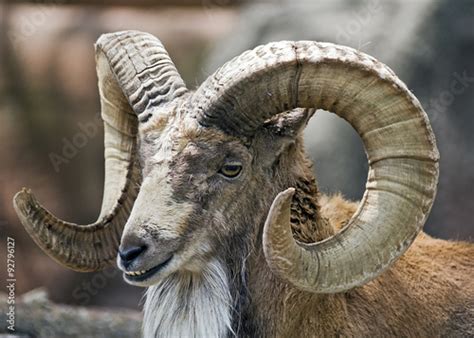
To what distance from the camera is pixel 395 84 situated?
4656 millimetres

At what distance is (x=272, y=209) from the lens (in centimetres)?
436

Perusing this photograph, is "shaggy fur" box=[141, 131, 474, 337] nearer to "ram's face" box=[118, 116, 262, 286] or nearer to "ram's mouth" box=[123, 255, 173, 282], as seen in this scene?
"ram's face" box=[118, 116, 262, 286]

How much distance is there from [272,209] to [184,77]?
7.17 m

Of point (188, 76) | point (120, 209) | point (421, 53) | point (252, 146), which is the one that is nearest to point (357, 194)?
point (421, 53)

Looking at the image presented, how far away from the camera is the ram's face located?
15.7ft

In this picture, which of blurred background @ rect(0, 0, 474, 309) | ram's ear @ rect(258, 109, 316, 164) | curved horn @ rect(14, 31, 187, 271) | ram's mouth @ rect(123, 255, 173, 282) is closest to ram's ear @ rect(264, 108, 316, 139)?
ram's ear @ rect(258, 109, 316, 164)

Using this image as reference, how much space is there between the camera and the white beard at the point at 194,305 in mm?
5102

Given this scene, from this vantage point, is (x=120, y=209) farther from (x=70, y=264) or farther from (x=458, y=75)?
(x=458, y=75)

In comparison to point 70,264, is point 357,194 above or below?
above

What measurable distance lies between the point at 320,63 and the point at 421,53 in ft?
17.9

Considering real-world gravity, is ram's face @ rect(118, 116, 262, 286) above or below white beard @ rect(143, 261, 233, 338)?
above

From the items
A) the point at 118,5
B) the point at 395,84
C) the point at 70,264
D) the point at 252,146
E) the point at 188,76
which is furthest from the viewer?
the point at 118,5

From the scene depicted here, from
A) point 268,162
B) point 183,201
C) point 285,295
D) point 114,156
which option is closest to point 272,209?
point 183,201

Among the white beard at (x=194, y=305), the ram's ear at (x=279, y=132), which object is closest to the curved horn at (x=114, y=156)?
the ram's ear at (x=279, y=132)
